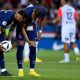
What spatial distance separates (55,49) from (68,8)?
781 centimetres

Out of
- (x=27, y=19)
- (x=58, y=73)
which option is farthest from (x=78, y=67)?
(x=27, y=19)

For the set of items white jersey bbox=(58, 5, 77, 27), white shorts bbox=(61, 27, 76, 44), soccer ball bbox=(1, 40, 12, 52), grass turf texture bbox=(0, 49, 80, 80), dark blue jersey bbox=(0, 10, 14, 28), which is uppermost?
dark blue jersey bbox=(0, 10, 14, 28)

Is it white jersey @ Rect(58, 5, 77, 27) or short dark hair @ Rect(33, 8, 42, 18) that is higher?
short dark hair @ Rect(33, 8, 42, 18)

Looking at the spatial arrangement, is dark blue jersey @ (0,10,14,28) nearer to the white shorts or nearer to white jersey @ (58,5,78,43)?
white jersey @ (58,5,78,43)

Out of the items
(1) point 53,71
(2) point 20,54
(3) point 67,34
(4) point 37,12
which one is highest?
(4) point 37,12

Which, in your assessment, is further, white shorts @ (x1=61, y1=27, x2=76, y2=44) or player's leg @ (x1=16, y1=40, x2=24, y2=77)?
white shorts @ (x1=61, y1=27, x2=76, y2=44)

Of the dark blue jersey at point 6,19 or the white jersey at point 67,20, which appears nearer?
the dark blue jersey at point 6,19

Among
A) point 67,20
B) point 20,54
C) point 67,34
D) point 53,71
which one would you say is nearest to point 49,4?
point 67,34

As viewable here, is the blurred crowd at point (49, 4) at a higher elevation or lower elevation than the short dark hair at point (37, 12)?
lower

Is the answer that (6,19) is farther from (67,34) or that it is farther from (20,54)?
(67,34)

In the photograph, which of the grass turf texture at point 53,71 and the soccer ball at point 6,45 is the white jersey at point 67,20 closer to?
the grass turf texture at point 53,71

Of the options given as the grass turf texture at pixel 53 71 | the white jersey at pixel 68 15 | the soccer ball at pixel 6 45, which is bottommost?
the grass turf texture at pixel 53 71

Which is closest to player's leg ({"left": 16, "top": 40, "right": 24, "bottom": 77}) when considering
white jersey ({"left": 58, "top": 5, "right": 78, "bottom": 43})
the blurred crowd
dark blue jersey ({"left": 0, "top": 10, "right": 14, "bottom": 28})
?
dark blue jersey ({"left": 0, "top": 10, "right": 14, "bottom": 28})

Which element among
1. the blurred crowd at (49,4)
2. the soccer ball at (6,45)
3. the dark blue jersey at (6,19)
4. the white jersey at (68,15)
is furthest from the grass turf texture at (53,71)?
the blurred crowd at (49,4)
